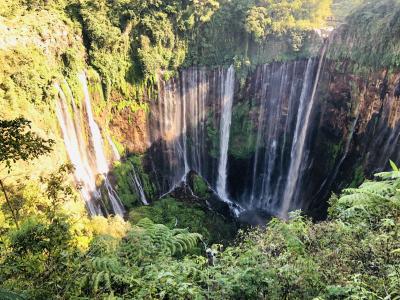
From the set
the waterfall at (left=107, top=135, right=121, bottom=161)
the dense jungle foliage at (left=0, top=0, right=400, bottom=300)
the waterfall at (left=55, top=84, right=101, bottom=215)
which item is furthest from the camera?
the waterfall at (left=107, top=135, right=121, bottom=161)

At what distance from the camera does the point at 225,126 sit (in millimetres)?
21094

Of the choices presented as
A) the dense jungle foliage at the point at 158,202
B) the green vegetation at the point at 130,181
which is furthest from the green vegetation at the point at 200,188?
the green vegetation at the point at 130,181

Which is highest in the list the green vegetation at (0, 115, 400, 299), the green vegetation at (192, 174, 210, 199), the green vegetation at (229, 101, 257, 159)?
the green vegetation at (0, 115, 400, 299)

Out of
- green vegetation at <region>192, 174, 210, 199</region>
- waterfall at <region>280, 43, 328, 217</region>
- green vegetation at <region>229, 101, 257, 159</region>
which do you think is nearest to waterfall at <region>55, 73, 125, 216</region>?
green vegetation at <region>192, 174, 210, 199</region>

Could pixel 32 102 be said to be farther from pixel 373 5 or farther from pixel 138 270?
pixel 373 5

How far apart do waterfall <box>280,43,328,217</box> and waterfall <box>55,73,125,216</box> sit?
942 centimetres

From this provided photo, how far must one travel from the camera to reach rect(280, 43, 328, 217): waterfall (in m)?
18.7

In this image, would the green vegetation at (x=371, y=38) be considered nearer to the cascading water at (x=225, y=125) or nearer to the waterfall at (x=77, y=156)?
the cascading water at (x=225, y=125)

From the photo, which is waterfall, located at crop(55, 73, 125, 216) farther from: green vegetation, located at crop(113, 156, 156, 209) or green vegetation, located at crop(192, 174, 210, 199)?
green vegetation, located at crop(192, 174, 210, 199)

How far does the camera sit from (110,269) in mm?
4023

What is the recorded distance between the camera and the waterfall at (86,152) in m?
14.4

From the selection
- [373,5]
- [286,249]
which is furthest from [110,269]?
[373,5]

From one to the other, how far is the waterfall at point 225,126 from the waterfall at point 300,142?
3725 millimetres

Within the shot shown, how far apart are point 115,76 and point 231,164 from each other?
877 cm
